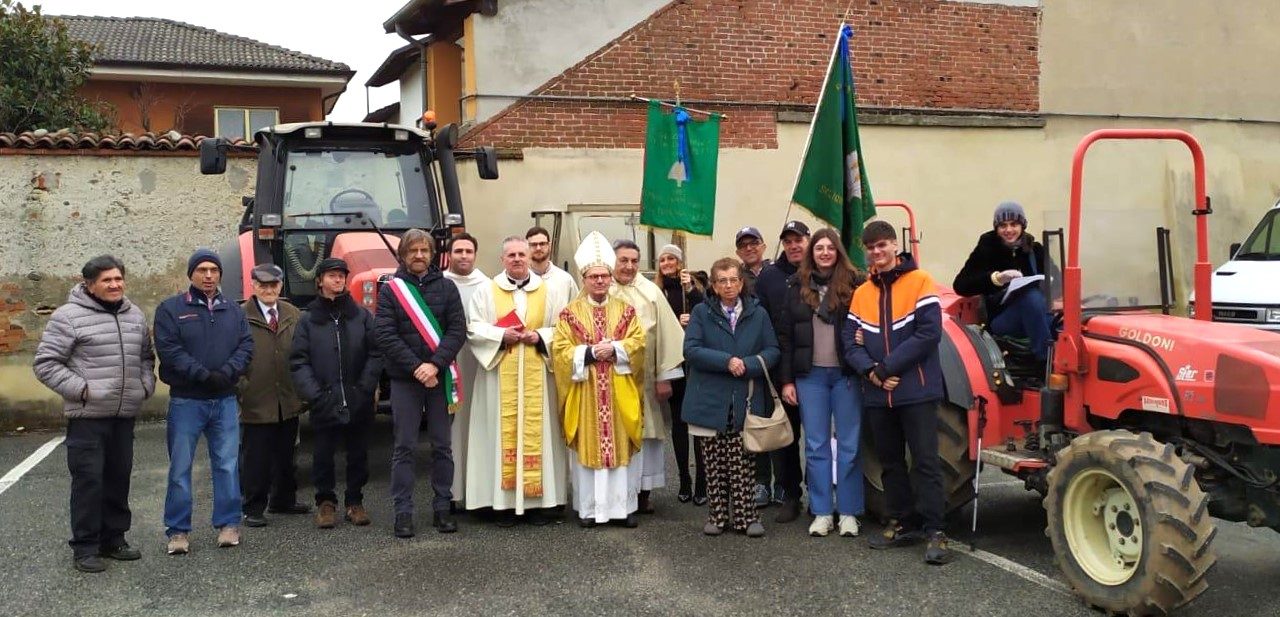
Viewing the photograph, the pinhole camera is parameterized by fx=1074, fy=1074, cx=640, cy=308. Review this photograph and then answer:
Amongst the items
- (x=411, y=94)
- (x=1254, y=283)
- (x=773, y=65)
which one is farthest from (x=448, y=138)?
(x=411, y=94)

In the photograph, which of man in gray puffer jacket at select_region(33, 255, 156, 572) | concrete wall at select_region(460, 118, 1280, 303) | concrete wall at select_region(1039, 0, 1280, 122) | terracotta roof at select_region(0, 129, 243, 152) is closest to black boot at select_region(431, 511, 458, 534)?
man in gray puffer jacket at select_region(33, 255, 156, 572)

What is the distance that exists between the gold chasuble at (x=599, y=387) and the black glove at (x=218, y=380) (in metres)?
1.77

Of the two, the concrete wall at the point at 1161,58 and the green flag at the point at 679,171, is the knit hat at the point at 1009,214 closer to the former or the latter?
the green flag at the point at 679,171

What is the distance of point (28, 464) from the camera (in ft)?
27.8

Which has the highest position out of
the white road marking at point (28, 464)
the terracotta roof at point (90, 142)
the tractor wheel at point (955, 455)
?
the terracotta roof at point (90, 142)

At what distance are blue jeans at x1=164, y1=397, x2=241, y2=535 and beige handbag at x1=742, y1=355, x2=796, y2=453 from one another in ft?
9.21

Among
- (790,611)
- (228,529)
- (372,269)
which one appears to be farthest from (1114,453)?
(372,269)

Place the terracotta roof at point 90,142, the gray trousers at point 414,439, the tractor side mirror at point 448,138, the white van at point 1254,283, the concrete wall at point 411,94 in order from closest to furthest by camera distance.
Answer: the gray trousers at point 414,439, the white van at point 1254,283, the tractor side mirror at point 448,138, the terracotta roof at point 90,142, the concrete wall at point 411,94

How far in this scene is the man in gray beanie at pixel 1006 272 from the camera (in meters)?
→ 5.52

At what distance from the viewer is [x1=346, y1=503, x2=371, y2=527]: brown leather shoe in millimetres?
6273

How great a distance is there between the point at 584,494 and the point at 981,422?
224cm

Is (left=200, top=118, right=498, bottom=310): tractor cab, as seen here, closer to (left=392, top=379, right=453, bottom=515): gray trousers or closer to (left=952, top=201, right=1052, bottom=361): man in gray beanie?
(left=392, top=379, right=453, bottom=515): gray trousers

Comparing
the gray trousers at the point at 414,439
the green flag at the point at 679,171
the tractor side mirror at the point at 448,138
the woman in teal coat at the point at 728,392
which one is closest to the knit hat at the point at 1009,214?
the woman in teal coat at the point at 728,392

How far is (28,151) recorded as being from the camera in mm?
10320
